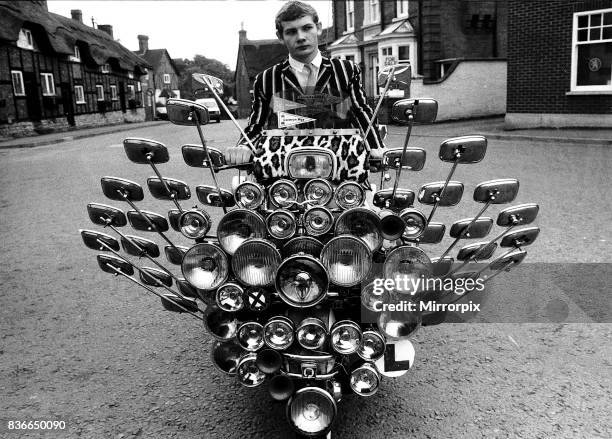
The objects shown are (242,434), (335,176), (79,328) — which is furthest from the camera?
(79,328)

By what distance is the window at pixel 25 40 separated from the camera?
2798 cm

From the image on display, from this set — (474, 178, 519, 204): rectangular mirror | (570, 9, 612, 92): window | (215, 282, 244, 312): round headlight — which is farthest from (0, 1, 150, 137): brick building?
(474, 178, 519, 204): rectangular mirror

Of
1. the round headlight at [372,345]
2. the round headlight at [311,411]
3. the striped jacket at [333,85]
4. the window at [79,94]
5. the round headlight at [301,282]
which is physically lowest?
the round headlight at [311,411]

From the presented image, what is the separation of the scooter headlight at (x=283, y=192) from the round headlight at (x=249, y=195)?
77mm

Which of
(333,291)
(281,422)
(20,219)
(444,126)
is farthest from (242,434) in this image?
(444,126)

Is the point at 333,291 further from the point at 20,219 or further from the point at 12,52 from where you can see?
the point at 12,52

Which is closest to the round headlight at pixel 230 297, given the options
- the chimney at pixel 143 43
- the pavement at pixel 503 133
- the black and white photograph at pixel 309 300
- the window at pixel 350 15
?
the black and white photograph at pixel 309 300

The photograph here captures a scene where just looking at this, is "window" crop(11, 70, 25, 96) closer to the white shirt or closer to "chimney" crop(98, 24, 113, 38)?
"chimney" crop(98, 24, 113, 38)

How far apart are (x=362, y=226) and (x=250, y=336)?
680mm

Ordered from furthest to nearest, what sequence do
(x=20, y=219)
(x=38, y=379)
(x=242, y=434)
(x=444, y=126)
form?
(x=444, y=126) → (x=20, y=219) → (x=38, y=379) → (x=242, y=434)

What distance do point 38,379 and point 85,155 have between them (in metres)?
14.3

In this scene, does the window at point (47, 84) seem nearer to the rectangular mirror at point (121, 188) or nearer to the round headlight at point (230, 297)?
the rectangular mirror at point (121, 188)

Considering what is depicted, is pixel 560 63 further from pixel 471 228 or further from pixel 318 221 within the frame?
pixel 318 221

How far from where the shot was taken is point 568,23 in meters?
15.6
